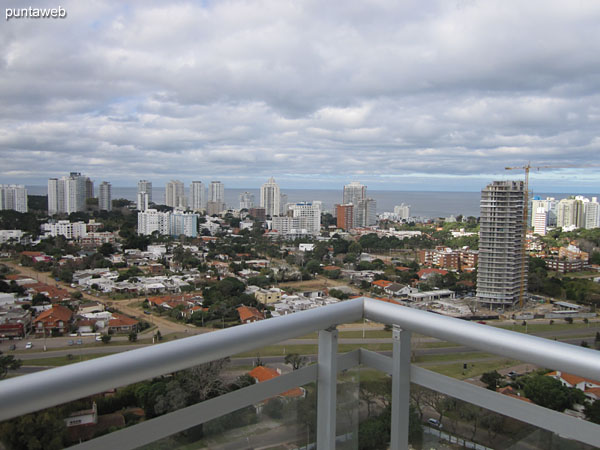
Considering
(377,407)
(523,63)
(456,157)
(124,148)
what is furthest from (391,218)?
(377,407)

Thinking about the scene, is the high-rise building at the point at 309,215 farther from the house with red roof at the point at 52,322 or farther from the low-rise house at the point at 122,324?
the house with red roof at the point at 52,322

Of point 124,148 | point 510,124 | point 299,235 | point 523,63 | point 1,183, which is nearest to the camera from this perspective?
point 1,183

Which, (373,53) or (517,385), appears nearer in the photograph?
(517,385)

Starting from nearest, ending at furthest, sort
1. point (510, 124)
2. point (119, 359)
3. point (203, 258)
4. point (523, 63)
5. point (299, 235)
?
point (119, 359)
point (203, 258)
point (523, 63)
point (299, 235)
point (510, 124)

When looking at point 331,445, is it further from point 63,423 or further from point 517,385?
point 63,423

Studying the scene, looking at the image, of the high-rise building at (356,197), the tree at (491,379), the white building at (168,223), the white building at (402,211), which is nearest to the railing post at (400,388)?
the tree at (491,379)

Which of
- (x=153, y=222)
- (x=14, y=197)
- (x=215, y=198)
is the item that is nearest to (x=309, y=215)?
(x=215, y=198)
